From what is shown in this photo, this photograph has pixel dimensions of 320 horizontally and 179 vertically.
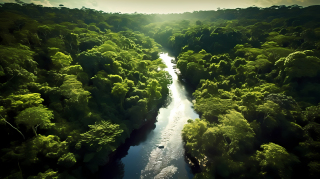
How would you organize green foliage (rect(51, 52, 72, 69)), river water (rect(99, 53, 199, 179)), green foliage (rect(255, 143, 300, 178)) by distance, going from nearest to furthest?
1. green foliage (rect(255, 143, 300, 178))
2. river water (rect(99, 53, 199, 179))
3. green foliage (rect(51, 52, 72, 69))

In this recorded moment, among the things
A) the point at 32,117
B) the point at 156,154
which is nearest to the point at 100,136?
the point at 32,117

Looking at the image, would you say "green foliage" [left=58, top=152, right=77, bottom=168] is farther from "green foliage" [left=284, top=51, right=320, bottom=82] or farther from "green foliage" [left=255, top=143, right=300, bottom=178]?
"green foliage" [left=284, top=51, right=320, bottom=82]

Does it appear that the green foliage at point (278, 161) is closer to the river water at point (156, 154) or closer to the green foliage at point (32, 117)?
the river water at point (156, 154)

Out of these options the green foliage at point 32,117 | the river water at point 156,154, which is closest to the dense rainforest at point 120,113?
the green foliage at point 32,117

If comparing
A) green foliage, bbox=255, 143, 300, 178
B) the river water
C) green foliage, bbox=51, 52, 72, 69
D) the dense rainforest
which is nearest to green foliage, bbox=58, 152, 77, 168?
the dense rainforest

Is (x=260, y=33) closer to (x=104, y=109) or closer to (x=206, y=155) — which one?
(x=206, y=155)

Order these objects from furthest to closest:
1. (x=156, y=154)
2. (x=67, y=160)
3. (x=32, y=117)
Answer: (x=156, y=154) → (x=67, y=160) → (x=32, y=117)

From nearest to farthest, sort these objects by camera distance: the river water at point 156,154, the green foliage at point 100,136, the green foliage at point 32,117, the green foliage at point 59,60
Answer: the green foliage at point 32,117 < the green foliage at point 100,136 < the river water at point 156,154 < the green foliage at point 59,60

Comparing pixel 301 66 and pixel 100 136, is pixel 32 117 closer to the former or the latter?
pixel 100 136
